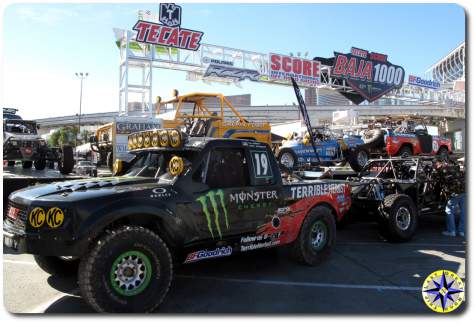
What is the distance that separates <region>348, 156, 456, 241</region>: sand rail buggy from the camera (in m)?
7.30

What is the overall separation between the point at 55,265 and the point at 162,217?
187cm

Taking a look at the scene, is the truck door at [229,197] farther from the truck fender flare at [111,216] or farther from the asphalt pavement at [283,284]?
the asphalt pavement at [283,284]

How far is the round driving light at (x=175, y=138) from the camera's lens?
4.90 m

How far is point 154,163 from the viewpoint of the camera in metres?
5.24

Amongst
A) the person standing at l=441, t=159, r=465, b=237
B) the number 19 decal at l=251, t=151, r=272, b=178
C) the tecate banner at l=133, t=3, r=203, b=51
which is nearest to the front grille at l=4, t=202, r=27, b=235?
the number 19 decal at l=251, t=151, r=272, b=178

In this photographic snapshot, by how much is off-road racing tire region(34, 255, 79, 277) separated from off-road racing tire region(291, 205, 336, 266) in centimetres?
297

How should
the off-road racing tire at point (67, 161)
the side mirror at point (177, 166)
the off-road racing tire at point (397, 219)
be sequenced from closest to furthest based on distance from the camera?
1. the side mirror at point (177, 166)
2. the off-road racing tire at point (397, 219)
3. the off-road racing tire at point (67, 161)

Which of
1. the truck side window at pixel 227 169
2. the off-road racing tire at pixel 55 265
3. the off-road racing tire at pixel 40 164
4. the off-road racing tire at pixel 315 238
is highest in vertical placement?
the truck side window at pixel 227 169

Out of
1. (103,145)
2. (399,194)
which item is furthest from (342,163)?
(103,145)

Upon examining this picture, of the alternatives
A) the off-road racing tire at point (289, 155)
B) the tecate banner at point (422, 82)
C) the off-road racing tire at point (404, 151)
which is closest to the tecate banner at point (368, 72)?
the tecate banner at point (422, 82)

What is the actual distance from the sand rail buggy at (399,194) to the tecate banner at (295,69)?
18.2 metres

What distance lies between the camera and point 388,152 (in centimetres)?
1570

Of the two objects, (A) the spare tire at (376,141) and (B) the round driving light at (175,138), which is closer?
(B) the round driving light at (175,138)

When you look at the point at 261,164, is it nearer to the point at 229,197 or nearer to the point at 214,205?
the point at 229,197
